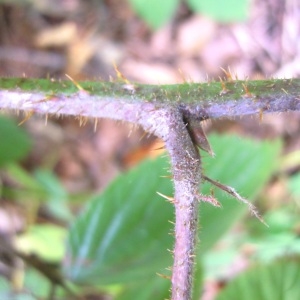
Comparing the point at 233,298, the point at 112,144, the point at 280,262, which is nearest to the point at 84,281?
the point at 233,298

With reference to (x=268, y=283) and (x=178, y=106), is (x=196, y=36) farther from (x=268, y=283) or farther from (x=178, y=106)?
(x=178, y=106)

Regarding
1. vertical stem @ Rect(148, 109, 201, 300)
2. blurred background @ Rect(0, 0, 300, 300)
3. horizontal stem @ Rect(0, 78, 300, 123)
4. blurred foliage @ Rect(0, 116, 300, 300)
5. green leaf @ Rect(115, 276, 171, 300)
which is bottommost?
vertical stem @ Rect(148, 109, 201, 300)

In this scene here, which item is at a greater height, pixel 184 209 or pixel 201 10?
pixel 201 10

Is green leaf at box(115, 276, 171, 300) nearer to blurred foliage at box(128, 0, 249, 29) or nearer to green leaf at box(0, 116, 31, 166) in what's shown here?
green leaf at box(0, 116, 31, 166)

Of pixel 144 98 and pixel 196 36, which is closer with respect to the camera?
pixel 144 98

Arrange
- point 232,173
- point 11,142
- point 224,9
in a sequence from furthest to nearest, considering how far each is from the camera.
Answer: point 224,9 < point 11,142 < point 232,173

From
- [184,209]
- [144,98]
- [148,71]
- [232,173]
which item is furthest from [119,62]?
[184,209]

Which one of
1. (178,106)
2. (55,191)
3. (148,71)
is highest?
(148,71)

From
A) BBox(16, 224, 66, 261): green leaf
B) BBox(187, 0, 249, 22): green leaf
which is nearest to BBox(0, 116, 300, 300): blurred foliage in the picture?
BBox(16, 224, 66, 261): green leaf
